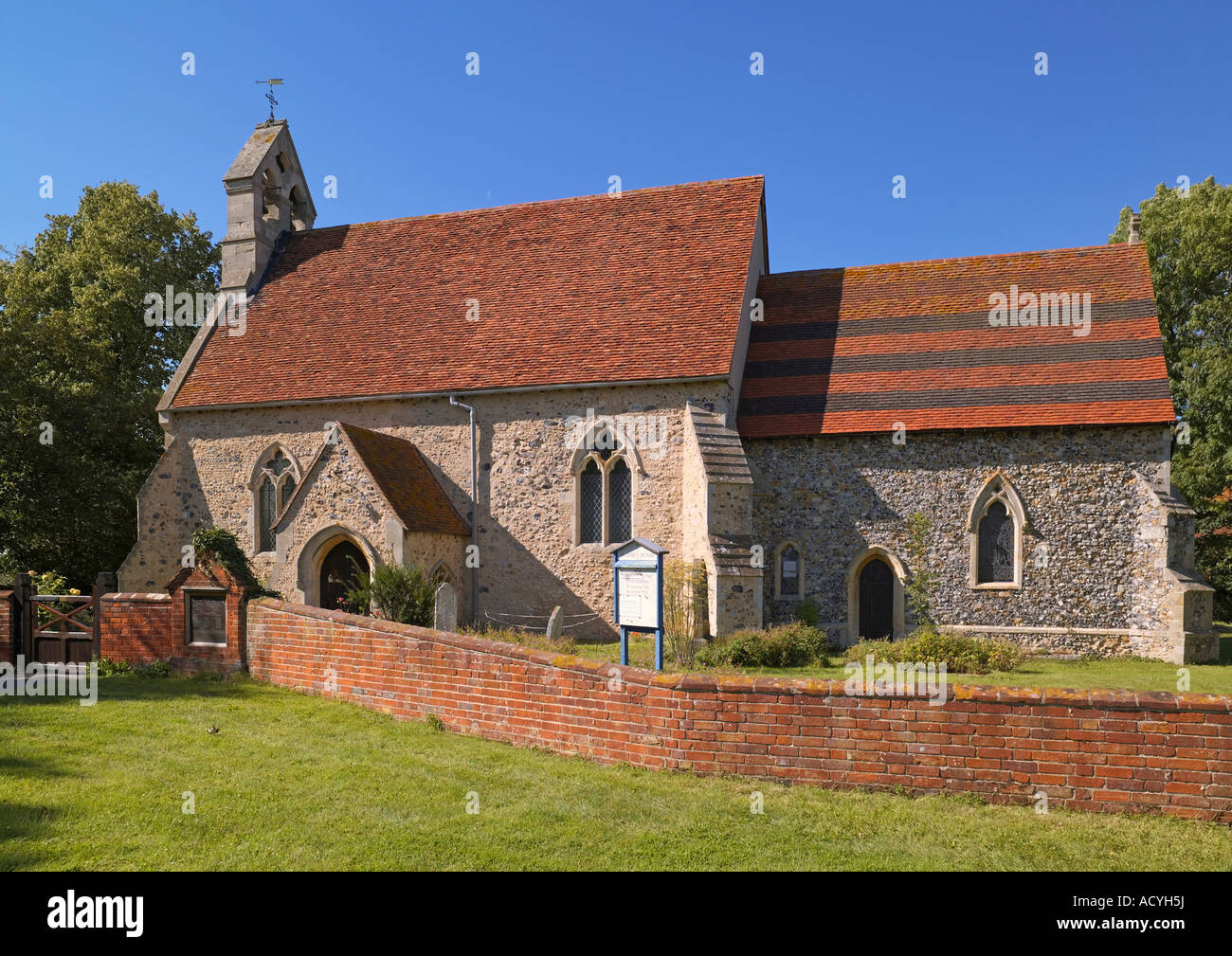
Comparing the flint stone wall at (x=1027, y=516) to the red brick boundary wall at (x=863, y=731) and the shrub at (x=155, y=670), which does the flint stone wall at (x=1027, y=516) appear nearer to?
the red brick boundary wall at (x=863, y=731)

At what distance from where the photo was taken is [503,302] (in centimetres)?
2006

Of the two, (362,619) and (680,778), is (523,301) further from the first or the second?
(680,778)

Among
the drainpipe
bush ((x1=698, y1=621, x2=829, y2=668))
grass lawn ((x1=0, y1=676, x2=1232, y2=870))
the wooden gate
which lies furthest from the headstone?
grass lawn ((x1=0, y1=676, x2=1232, y2=870))

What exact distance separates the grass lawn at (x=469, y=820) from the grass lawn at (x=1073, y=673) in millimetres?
5165

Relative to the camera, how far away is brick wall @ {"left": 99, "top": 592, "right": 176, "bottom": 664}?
40.0ft

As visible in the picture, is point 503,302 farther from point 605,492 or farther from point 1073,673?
point 1073,673

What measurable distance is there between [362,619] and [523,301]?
11.7 meters

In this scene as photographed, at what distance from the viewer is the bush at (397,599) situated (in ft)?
47.0

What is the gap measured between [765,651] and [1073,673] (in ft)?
17.3

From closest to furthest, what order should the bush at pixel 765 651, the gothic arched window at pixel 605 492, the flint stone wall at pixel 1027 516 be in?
the bush at pixel 765 651, the flint stone wall at pixel 1027 516, the gothic arched window at pixel 605 492

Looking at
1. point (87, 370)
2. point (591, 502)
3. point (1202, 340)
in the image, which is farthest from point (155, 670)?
point (1202, 340)

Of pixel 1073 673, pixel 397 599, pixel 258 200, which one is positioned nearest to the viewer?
pixel 1073 673

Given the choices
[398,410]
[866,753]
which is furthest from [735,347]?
[866,753]

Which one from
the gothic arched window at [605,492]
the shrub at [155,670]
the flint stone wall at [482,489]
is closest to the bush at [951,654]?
the flint stone wall at [482,489]
